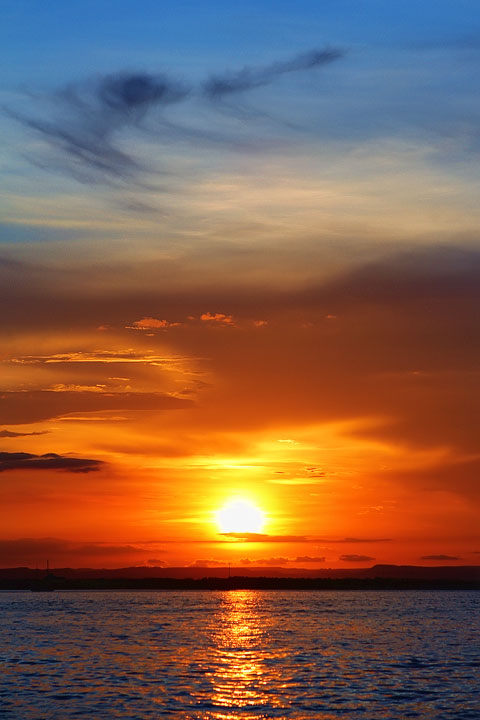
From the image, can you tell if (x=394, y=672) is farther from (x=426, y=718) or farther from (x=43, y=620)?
(x=43, y=620)

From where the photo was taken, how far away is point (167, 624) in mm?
125125

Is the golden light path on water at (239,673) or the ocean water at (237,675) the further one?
the golden light path on water at (239,673)

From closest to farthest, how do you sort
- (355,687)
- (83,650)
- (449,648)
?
1. (355,687)
2. (83,650)
3. (449,648)

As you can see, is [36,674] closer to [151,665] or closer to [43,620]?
[151,665]

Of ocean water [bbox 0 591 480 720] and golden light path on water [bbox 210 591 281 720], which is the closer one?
ocean water [bbox 0 591 480 720]

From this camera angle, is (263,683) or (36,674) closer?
(263,683)

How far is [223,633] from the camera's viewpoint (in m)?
107

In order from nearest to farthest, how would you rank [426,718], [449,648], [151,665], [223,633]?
[426,718]
[151,665]
[449,648]
[223,633]

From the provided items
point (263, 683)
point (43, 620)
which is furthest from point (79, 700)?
point (43, 620)

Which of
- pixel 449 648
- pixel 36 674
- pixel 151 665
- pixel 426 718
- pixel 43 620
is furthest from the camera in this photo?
pixel 43 620

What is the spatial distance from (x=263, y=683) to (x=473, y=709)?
1440 centimetres

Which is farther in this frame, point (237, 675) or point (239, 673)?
point (239, 673)

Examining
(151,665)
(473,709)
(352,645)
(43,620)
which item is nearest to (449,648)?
(352,645)

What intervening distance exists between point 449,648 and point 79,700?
4779 cm
